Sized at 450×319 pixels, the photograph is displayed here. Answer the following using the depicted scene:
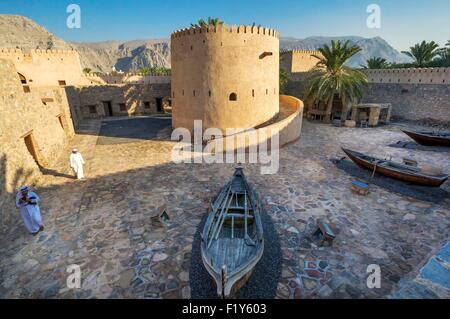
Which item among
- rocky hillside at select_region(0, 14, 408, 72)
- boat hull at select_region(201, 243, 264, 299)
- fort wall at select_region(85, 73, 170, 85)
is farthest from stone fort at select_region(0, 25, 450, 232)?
rocky hillside at select_region(0, 14, 408, 72)

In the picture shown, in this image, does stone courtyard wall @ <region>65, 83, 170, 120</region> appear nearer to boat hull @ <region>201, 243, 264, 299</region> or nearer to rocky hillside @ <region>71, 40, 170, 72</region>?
boat hull @ <region>201, 243, 264, 299</region>

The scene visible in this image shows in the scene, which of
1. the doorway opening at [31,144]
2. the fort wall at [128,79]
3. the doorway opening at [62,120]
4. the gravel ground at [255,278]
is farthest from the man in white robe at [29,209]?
the fort wall at [128,79]

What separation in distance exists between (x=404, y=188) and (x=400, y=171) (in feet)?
2.17

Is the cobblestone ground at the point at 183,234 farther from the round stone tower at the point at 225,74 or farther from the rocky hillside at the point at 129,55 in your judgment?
the rocky hillside at the point at 129,55

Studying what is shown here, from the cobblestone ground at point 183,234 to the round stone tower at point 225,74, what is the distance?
4.50 meters

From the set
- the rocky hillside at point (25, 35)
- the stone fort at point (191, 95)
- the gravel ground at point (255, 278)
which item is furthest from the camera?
the rocky hillside at point (25, 35)

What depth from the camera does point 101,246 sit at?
5941 millimetres

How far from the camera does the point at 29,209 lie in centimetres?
613

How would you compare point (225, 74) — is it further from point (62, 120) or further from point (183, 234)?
point (62, 120)

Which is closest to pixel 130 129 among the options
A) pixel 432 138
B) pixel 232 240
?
pixel 232 240

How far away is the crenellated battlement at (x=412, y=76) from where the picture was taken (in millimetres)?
17764

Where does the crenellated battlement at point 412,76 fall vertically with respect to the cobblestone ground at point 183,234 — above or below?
above

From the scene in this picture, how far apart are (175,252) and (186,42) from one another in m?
12.3

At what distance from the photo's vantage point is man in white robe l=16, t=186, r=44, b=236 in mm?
6082
